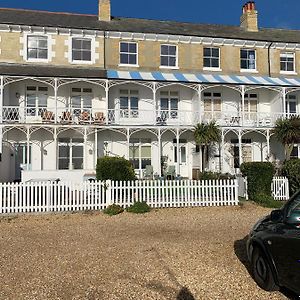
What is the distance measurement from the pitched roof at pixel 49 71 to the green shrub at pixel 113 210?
1119 centimetres

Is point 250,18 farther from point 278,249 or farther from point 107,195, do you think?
point 278,249

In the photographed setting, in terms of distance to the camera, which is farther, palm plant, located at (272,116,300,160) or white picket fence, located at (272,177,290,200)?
palm plant, located at (272,116,300,160)

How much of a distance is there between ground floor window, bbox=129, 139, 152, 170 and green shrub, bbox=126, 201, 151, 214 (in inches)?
418

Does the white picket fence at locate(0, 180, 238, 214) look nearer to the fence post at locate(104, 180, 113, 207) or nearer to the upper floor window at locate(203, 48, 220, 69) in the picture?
the fence post at locate(104, 180, 113, 207)

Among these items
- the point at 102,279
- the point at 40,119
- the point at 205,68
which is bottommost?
the point at 102,279

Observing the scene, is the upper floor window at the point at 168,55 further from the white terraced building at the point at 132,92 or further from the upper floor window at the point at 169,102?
the upper floor window at the point at 169,102

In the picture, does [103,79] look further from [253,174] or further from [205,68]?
[253,174]

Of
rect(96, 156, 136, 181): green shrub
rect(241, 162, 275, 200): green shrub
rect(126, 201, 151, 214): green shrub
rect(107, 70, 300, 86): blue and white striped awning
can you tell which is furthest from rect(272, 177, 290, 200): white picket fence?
rect(107, 70, 300, 86): blue and white striped awning

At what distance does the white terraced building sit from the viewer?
21953 millimetres

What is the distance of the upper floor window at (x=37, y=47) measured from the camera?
23.5 meters

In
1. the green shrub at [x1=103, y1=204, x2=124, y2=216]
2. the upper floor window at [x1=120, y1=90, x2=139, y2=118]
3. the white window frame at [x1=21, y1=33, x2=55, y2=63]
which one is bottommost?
the green shrub at [x1=103, y1=204, x2=124, y2=216]

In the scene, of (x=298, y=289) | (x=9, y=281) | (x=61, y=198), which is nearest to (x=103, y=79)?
(x=61, y=198)

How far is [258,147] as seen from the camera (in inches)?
999

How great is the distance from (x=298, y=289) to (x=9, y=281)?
433 centimetres
